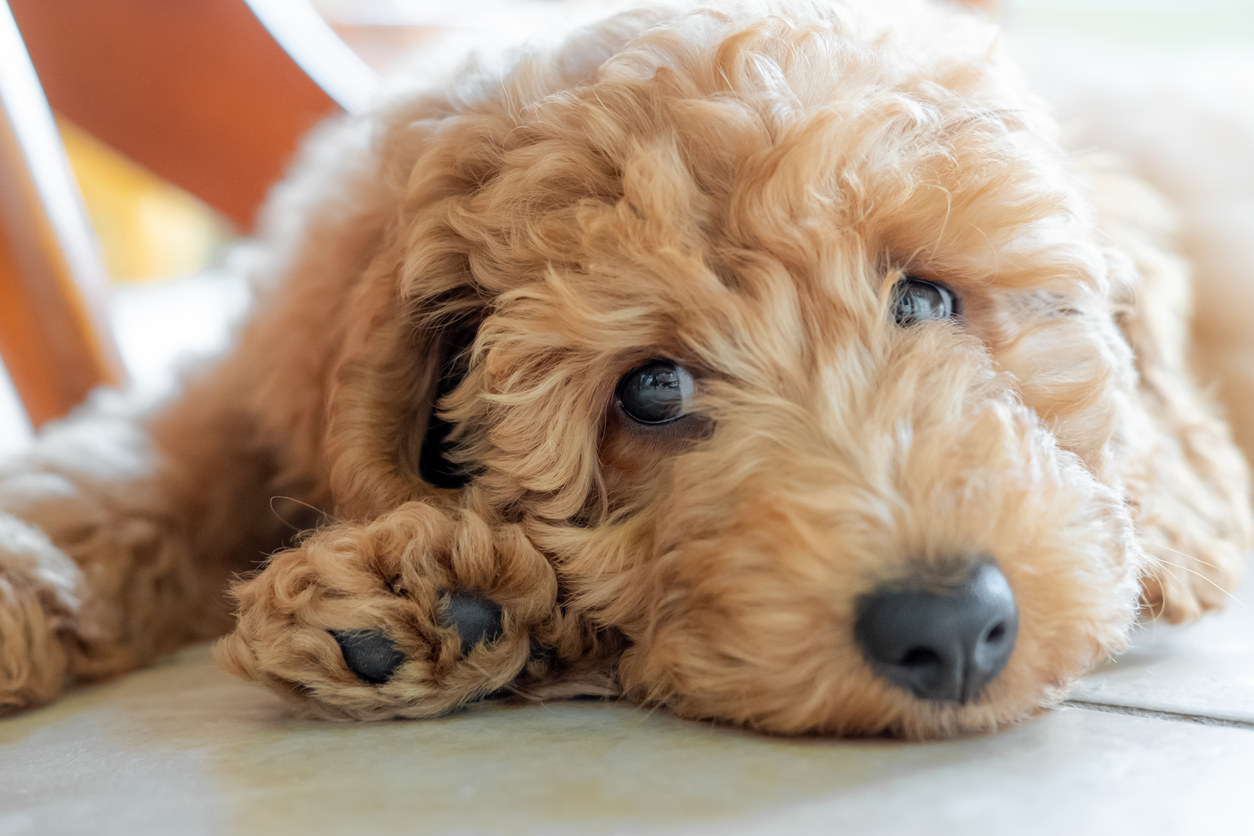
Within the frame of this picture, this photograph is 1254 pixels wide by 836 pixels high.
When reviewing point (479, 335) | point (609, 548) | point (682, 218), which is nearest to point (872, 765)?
point (609, 548)

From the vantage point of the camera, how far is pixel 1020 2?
6.72 meters

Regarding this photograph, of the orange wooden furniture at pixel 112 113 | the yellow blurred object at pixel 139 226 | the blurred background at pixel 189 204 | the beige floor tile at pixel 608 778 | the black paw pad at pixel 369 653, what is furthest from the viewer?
the yellow blurred object at pixel 139 226

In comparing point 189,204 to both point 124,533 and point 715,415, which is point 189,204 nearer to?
point 124,533

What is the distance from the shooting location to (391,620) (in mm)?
1692

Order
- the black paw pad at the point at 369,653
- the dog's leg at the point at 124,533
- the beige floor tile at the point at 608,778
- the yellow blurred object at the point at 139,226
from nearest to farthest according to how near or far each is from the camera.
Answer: the beige floor tile at the point at 608,778, the black paw pad at the point at 369,653, the dog's leg at the point at 124,533, the yellow blurred object at the point at 139,226

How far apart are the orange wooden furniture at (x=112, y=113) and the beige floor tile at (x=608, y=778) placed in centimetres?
183

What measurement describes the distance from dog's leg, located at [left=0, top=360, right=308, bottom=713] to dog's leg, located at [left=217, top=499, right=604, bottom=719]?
57 cm

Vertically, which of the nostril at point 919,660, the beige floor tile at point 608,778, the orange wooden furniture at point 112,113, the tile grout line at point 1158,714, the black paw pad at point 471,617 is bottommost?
the beige floor tile at point 608,778

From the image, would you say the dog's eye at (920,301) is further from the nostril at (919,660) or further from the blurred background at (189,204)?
the blurred background at (189,204)

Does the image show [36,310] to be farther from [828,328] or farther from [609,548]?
[828,328]

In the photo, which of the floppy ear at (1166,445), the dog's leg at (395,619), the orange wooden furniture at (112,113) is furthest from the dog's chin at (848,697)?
the orange wooden furniture at (112,113)

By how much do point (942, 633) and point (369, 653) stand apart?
831 millimetres

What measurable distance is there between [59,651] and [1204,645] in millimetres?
2095

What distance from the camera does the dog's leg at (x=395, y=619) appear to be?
170 centimetres
